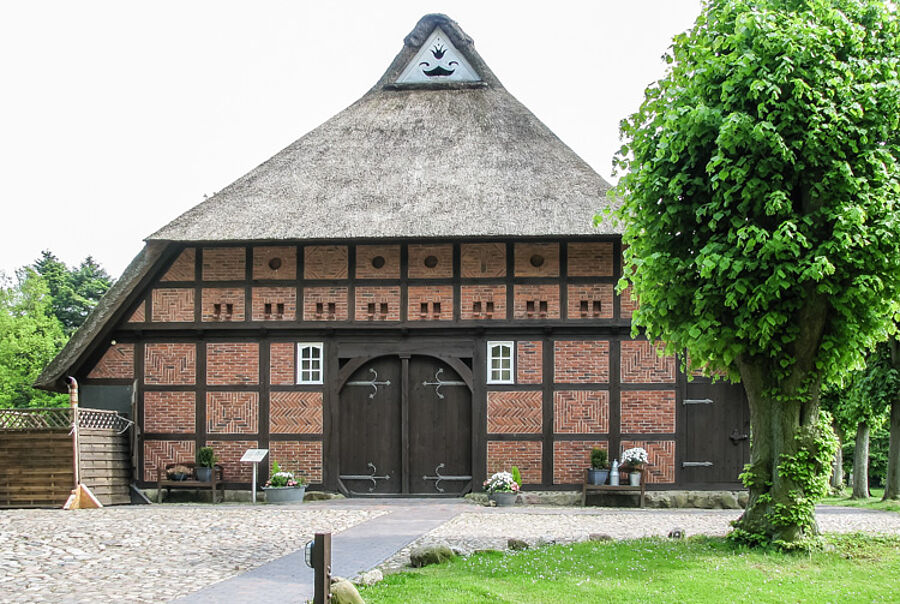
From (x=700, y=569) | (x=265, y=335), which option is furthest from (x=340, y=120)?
(x=700, y=569)

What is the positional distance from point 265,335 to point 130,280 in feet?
9.11

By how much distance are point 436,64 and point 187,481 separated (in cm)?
1068

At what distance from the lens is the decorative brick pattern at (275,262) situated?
1870cm

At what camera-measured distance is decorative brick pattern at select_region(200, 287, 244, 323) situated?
736 inches

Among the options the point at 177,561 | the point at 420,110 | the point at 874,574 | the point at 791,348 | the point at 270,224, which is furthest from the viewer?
the point at 420,110

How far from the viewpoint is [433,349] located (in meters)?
18.5

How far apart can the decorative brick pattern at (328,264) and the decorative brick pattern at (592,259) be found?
4.26 m

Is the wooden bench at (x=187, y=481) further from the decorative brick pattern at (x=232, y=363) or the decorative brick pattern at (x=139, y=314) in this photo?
the decorative brick pattern at (x=139, y=314)

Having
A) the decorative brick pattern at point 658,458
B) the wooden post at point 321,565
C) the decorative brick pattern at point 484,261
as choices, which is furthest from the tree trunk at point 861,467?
the wooden post at point 321,565

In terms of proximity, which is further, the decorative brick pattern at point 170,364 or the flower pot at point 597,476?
the decorative brick pattern at point 170,364

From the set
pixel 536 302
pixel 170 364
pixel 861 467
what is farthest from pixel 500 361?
pixel 861 467

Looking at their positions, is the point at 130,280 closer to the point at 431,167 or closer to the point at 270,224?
the point at 270,224

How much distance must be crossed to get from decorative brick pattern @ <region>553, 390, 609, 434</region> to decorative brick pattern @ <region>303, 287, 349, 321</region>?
4288mm

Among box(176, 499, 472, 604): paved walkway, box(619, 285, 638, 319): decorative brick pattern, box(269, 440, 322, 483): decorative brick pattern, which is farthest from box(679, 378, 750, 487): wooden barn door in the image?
box(269, 440, 322, 483): decorative brick pattern
